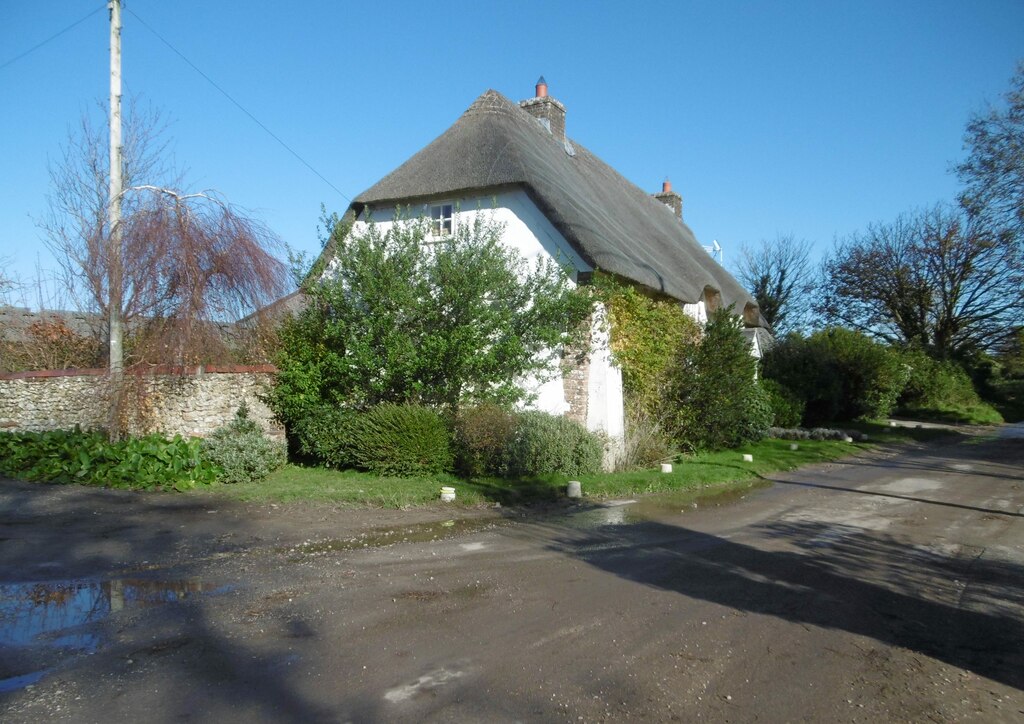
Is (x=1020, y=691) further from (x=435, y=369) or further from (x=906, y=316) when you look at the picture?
(x=906, y=316)

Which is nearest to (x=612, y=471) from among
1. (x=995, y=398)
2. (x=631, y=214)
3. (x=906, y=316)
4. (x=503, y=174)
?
(x=503, y=174)

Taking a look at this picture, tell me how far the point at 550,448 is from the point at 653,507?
2277 millimetres

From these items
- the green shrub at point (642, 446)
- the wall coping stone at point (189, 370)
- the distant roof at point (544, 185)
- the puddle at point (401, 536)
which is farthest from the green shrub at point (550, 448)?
the wall coping stone at point (189, 370)

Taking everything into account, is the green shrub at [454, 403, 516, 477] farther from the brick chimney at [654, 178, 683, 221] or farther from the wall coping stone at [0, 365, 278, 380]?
the brick chimney at [654, 178, 683, 221]

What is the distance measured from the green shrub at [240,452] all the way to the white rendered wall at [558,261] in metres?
4.98

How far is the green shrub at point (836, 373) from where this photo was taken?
2566 cm

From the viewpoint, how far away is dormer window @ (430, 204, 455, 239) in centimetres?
1627

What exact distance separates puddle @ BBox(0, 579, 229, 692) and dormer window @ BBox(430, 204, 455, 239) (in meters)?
10.8

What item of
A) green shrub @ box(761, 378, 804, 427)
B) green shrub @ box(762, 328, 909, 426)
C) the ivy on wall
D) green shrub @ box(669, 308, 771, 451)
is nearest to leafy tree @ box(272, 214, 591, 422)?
the ivy on wall

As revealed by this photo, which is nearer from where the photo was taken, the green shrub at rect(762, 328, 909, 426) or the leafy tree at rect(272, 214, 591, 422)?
the leafy tree at rect(272, 214, 591, 422)

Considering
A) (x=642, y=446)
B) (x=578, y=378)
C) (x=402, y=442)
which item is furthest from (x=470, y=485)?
(x=642, y=446)

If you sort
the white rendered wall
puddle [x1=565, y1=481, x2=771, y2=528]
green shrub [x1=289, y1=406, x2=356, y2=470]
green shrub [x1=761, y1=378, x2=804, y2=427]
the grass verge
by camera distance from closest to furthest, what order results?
puddle [x1=565, y1=481, x2=771, y2=528] < the grass verge < green shrub [x1=289, y1=406, x2=356, y2=470] < the white rendered wall < green shrub [x1=761, y1=378, x2=804, y2=427]

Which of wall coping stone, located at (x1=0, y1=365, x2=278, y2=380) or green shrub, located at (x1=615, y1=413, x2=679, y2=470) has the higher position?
wall coping stone, located at (x1=0, y1=365, x2=278, y2=380)

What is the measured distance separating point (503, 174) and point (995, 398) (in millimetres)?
36570
